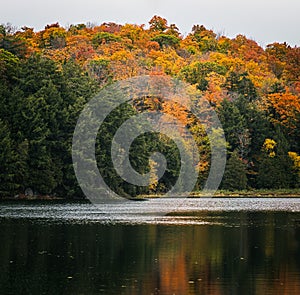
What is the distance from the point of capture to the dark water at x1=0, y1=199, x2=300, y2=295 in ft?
63.4

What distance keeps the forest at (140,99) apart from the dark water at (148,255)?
2250cm

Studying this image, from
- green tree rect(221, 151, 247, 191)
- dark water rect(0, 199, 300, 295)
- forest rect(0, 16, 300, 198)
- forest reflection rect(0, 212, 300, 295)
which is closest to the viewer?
forest reflection rect(0, 212, 300, 295)

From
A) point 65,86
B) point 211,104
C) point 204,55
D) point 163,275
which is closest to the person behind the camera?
point 163,275

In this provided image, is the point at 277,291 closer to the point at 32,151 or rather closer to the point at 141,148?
the point at 32,151

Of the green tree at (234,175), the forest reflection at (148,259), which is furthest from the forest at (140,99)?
the forest reflection at (148,259)

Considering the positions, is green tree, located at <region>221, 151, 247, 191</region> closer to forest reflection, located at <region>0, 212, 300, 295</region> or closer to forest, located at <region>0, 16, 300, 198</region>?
forest, located at <region>0, 16, 300, 198</region>

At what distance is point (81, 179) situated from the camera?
2618 inches

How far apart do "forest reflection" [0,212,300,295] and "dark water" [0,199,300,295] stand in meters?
0.02

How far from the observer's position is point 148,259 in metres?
24.2

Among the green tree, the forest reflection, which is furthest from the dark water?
the green tree

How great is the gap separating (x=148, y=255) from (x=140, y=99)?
5588 centimetres

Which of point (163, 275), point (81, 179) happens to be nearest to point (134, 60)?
point (81, 179)

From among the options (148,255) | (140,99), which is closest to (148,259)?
(148,255)

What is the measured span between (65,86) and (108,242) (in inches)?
1656
